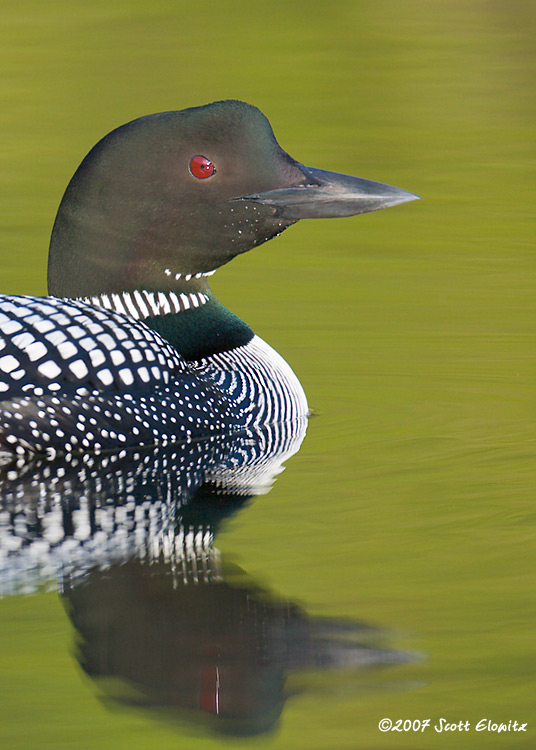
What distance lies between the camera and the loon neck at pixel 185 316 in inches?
168

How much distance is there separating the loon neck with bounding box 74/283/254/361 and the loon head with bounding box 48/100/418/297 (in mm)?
44

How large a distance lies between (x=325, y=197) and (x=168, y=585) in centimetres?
151

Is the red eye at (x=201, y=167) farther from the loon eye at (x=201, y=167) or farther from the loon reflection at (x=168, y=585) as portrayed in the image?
the loon reflection at (x=168, y=585)

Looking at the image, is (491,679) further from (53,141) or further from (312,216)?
(53,141)

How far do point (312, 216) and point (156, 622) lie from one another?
5.46 feet

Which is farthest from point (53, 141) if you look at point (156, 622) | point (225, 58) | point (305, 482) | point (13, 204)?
point (156, 622)

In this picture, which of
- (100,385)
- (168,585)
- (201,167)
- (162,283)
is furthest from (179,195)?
(168,585)

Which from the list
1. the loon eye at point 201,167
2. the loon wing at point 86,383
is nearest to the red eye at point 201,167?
the loon eye at point 201,167

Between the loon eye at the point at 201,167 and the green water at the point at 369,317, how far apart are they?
33.0 inches

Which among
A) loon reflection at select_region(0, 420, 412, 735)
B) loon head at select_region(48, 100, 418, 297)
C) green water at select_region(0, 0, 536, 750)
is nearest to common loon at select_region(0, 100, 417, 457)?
loon head at select_region(48, 100, 418, 297)

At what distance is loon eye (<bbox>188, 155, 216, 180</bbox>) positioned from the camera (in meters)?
4.13

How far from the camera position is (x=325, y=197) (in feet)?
13.5

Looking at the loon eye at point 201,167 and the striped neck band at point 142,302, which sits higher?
the loon eye at point 201,167

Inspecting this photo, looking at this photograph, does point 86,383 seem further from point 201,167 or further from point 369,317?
point 369,317
